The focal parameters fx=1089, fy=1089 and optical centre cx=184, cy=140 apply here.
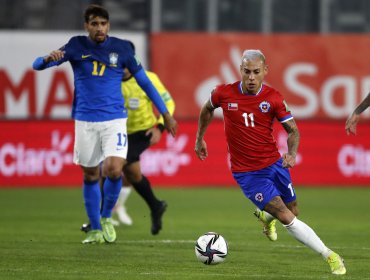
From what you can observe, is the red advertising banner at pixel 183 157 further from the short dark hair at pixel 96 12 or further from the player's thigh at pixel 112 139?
the short dark hair at pixel 96 12

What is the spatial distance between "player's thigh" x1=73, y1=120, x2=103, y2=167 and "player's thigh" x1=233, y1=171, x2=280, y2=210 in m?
2.00

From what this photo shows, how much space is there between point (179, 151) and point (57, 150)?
223cm

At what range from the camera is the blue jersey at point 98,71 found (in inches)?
430

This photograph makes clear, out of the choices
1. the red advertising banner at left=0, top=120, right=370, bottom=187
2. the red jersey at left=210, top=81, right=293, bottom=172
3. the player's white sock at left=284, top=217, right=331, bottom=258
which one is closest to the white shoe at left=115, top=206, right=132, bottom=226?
the red jersey at left=210, top=81, right=293, bottom=172

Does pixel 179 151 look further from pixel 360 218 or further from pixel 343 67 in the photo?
pixel 360 218

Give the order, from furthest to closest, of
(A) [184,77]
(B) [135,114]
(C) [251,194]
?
(A) [184,77] < (B) [135,114] < (C) [251,194]

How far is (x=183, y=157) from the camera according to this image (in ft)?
65.7

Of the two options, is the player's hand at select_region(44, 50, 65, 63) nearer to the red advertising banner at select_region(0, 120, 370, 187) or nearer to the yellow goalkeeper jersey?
the yellow goalkeeper jersey

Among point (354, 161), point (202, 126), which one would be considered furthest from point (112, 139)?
point (354, 161)

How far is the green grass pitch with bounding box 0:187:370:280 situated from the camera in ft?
29.8

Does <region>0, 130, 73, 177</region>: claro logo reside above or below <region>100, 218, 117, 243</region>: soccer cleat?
below

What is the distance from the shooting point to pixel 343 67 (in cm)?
2128

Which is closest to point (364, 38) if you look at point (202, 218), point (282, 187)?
point (202, 218)

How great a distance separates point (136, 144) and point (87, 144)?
1814 mm
